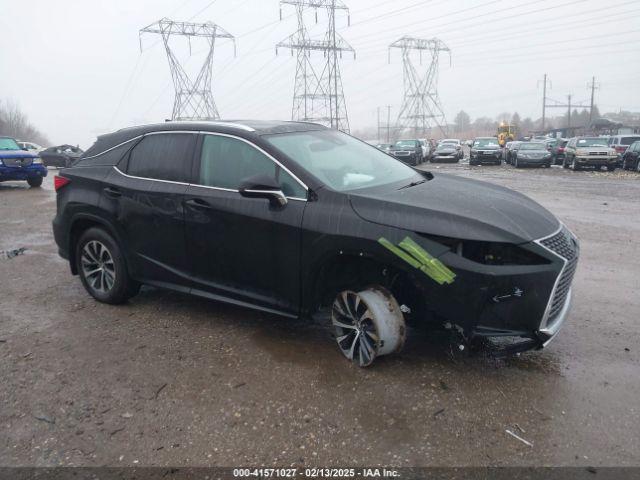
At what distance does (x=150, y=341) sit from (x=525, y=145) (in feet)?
90.5

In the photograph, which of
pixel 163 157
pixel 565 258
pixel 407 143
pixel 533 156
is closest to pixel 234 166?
pixel 163 157

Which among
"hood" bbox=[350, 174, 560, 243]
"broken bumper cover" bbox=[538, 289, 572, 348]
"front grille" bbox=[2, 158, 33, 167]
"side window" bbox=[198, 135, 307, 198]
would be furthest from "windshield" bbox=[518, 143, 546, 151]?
"side window" bbox=[198, 135, 307, 198]

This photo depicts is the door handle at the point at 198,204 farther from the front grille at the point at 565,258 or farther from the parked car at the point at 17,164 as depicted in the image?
the parked car at the point at 17,164

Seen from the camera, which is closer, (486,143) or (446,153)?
(486,143)

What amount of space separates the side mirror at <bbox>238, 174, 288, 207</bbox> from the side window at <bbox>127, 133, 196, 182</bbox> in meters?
0.90

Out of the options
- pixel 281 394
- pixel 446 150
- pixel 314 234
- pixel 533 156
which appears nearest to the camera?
pixel 281 394

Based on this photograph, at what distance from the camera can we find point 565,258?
127 inches

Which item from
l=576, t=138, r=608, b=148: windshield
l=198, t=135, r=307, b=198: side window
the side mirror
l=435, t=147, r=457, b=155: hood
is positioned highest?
l=576, t=138, r=608, b=148: windshield

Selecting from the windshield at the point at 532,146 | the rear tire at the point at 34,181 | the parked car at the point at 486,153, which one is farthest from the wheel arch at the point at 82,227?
the parked car at the point at 486,153

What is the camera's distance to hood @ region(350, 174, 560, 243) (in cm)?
313

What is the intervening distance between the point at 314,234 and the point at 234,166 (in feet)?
3.26

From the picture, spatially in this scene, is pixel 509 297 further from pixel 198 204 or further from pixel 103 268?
pixel 103 268

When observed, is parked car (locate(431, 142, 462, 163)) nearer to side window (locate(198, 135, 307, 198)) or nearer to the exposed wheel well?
side window (locate(198, 135, 307, 198))

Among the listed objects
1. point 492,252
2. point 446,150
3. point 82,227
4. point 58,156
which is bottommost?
point 82,227
